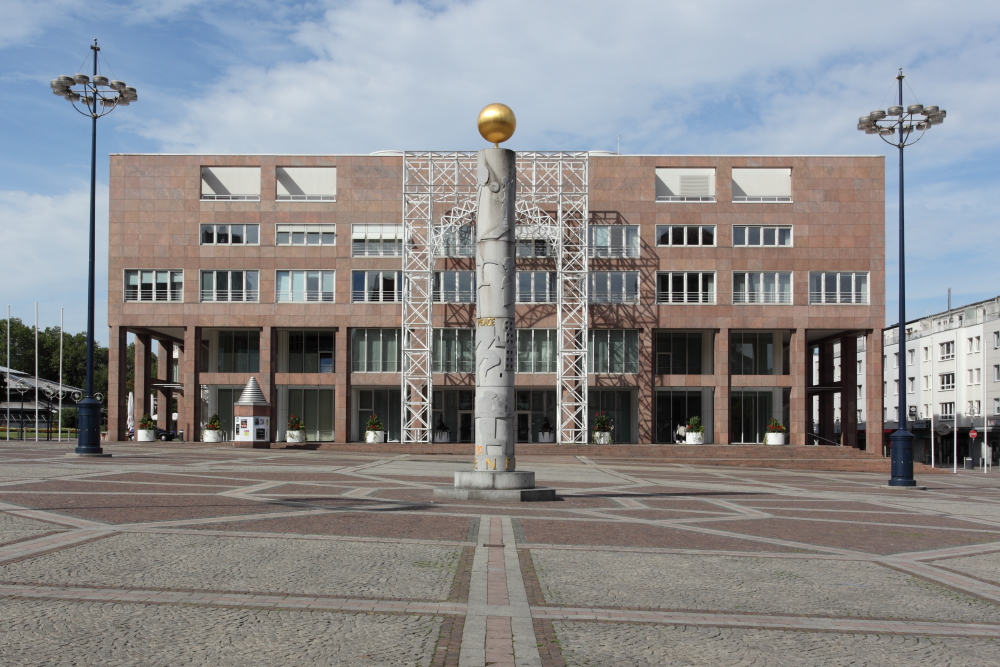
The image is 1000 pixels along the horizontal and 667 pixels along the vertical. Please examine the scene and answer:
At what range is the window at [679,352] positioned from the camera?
56312 millimetres

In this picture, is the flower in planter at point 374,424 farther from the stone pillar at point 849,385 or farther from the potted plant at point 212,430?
the stone pillar at point 849,385

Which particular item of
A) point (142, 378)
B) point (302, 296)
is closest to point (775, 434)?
point (302, 296)

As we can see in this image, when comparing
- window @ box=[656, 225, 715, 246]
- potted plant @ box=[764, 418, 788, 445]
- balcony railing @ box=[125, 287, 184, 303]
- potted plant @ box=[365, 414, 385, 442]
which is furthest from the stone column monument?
balcony railing @ box=[125, 287, 184, 303]

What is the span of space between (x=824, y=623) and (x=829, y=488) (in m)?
19.7

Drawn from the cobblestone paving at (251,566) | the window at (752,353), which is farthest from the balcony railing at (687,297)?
the cobblestone paving at (251,566)

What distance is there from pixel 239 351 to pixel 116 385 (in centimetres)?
740

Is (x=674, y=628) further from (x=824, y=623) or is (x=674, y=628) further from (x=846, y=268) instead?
(x=846, y=268)

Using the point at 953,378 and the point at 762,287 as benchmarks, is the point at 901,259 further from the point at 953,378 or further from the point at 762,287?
the point at 953,378

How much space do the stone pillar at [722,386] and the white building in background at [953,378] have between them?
20.6 m

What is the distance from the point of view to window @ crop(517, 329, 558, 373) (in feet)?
178

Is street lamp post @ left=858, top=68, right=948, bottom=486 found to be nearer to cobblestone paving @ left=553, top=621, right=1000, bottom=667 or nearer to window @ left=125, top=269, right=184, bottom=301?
cobblestone paving @ left=553, top=621, right=1000, bottom=667

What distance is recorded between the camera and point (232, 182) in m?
54.6

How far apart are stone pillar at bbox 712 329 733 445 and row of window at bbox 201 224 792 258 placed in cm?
580

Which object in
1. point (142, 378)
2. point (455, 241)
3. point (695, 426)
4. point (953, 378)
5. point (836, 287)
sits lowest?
point (695, 426)
